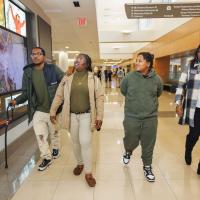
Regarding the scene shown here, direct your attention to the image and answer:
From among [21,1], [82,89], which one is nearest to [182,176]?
[82,89]

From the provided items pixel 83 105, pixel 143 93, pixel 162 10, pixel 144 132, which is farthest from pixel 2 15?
pixel 162 10

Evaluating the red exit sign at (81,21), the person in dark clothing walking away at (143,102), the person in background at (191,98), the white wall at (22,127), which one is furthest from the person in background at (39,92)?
the red exit sign at (81,21)

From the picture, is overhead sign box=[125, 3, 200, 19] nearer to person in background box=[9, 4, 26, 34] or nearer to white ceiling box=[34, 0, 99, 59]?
white ceiling box=[34, 0, 99, 59]

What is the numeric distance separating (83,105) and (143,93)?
2.27 ft

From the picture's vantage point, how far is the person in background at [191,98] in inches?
124

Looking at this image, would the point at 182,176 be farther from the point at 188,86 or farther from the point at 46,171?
the point at 46,171

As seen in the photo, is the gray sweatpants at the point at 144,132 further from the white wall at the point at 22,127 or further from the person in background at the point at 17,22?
the person in background at the point at 17,22

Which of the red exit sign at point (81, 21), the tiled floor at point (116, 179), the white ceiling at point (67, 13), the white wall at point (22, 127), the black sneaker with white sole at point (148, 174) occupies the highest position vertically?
the white ceiling at point (67, 13)

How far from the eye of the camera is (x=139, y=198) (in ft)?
8.77

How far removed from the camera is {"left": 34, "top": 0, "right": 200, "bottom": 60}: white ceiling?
21.2 ft

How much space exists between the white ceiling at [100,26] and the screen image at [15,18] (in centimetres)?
72

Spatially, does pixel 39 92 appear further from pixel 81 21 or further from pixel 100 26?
pixel 100 26

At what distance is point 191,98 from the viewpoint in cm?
318

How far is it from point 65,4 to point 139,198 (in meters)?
4.75
